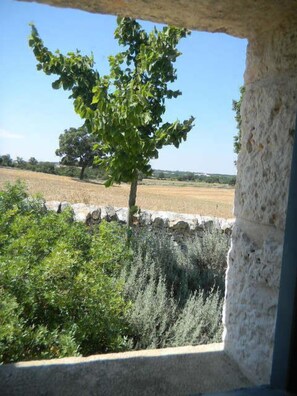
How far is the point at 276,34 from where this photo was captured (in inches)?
36.0

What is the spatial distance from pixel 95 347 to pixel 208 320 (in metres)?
1.02

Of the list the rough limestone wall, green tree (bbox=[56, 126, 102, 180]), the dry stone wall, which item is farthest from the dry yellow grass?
green tree (bbox=[56, 126, 102, 180])

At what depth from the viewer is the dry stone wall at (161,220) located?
16.2ft

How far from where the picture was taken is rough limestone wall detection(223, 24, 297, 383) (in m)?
0.88

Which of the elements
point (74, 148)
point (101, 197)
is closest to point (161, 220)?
point (101, 197)

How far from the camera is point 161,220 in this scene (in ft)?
16.9

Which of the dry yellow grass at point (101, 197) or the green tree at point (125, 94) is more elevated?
the green tree at point (125, 94)

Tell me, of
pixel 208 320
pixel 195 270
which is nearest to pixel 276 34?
pixel 208 320

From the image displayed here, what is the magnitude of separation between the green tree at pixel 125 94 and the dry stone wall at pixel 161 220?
839mm

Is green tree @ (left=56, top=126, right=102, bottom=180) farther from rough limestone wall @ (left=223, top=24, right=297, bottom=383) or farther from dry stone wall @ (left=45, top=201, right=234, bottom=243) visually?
rough limestone wall @ (left=223, top=24, right=297, bottom=383)

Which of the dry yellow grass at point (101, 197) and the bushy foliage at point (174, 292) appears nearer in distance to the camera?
the bushy foliage at point (174, 292)

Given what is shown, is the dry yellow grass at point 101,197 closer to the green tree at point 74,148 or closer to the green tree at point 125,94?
the green tree at point 125,94

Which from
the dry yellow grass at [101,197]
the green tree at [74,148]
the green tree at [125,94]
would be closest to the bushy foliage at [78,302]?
the green tree at [125,94]

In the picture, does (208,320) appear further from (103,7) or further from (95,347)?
(103,7)
